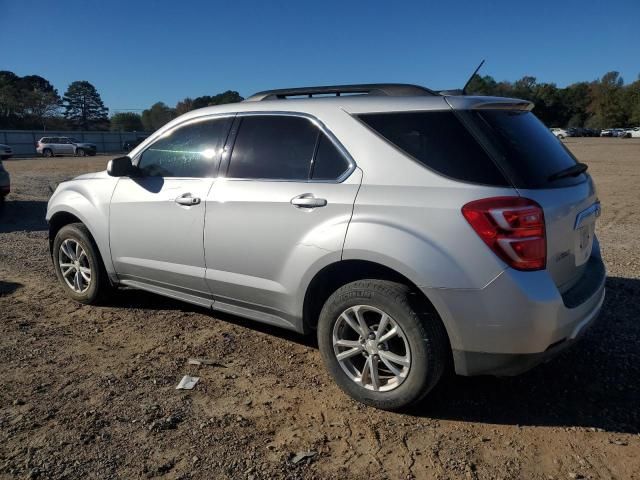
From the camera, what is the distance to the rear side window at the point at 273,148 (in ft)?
11.1

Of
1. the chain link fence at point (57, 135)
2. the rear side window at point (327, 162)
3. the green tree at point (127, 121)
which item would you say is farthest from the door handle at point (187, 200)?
the green tree at point (127, 121)

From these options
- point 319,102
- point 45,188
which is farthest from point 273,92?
point 45,188

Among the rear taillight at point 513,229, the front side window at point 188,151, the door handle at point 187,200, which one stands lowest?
the door handle at point 187,200

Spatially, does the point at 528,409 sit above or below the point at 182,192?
below

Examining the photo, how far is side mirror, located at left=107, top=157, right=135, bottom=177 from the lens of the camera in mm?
4180

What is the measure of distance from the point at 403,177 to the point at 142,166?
7.93 feet

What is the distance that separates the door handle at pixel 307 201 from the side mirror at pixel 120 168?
5.62 ft

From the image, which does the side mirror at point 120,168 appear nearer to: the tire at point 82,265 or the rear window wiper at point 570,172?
the tire at point 82,265

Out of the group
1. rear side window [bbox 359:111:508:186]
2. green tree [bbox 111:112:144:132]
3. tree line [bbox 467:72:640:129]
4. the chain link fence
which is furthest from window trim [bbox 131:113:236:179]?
tree line [bbox 467:72:640:129]

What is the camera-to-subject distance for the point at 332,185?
314cm

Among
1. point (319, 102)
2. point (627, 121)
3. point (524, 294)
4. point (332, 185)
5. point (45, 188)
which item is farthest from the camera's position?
point (627, 121)

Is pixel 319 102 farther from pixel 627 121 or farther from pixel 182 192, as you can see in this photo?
pixel 627 121

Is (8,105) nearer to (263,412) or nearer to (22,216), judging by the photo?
(22,216)

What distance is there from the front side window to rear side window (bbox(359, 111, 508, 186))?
1304mm
